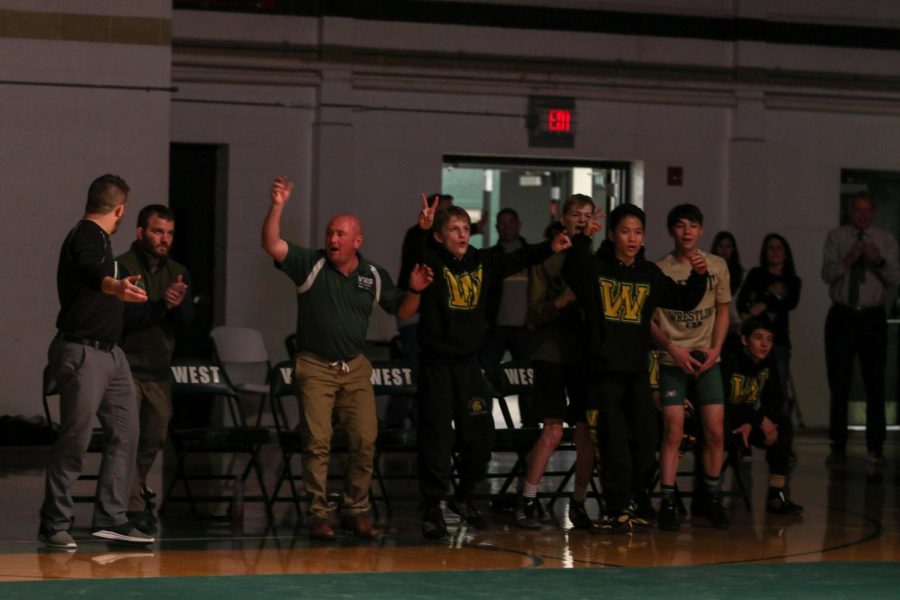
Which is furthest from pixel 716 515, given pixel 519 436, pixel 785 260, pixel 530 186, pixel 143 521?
pixel 530 186

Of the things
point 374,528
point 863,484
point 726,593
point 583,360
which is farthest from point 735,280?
point 726,593

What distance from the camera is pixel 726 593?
6.43 meters

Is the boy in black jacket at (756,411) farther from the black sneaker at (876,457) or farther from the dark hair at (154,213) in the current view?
the dark hair at (154,213)

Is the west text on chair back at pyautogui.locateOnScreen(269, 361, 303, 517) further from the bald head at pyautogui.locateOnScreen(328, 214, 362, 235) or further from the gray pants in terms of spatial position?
the gray pants

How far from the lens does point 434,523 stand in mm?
7816

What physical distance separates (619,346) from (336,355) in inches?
56.7

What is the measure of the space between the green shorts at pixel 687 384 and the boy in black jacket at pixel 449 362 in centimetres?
102

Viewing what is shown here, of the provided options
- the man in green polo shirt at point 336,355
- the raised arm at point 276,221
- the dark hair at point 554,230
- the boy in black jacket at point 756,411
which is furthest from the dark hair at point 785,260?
the raised arm at point 276,221

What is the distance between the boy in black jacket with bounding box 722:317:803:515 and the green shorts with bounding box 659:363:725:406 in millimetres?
480

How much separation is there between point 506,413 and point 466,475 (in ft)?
4.18

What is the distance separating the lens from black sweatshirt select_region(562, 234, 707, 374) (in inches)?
314

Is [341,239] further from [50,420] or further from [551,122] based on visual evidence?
[551,122]

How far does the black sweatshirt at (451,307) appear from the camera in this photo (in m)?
7.91

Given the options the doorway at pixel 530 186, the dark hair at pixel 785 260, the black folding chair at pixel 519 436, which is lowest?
the black folding chair at pixel 519 436
